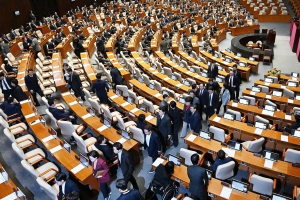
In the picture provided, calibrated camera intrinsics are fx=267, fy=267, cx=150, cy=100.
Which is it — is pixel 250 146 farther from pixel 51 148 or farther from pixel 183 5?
pixel 183 5

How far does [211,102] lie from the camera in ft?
26.1

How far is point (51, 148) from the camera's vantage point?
6613mm

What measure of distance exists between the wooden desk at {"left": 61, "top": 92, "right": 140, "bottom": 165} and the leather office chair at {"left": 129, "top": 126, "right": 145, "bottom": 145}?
0.75ft

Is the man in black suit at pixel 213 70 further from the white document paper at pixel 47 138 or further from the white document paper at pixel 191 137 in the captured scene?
the white document paper at pixel 47 138

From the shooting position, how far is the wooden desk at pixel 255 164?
557 centimetres

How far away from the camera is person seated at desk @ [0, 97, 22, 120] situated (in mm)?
8132

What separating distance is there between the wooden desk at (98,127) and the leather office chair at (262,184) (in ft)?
9.03

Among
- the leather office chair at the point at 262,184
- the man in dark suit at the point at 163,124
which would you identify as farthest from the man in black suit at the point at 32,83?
the leather office chair at the point at 262,184

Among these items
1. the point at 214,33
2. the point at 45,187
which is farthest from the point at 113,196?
the point at 214,33

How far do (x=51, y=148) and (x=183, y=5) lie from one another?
24.4m

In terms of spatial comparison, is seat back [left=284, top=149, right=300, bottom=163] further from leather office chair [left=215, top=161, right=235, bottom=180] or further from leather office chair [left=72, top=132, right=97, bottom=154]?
leather office chair [left=72, top=132, right=97, bottom=154]

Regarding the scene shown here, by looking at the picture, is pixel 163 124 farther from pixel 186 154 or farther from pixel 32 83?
pixel 32 83

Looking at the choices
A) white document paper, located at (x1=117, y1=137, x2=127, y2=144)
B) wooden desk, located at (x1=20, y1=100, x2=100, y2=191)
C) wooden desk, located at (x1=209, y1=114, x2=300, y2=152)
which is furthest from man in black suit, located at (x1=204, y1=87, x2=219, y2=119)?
wooden desk, located at (x1=20, y1=100, x2=100, y2=191)

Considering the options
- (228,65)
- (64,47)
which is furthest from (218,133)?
(64,47)
